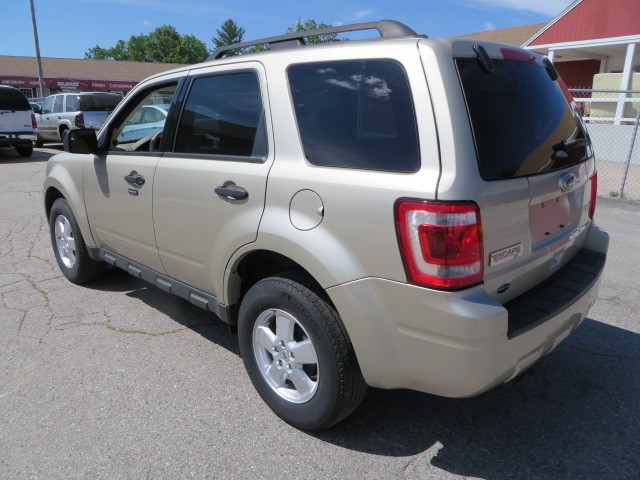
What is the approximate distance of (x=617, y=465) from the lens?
250 cm

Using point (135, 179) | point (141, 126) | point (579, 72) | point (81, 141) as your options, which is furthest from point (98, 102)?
point (579, 72)

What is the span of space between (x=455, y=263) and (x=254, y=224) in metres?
1.07

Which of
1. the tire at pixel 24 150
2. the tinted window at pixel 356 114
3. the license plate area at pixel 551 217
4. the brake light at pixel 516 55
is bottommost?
the tire at pixel 24 150

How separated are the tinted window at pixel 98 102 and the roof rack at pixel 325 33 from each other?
1516cm

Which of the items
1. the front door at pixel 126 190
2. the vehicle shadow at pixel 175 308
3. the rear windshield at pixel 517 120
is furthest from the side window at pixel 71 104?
the rear windshield at pixel 517 120

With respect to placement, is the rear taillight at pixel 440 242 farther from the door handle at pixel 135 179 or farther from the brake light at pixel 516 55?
the door handle at pixel 135 179

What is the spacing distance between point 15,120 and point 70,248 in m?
Result: 12.9

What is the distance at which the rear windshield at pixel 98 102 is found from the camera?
16.9m

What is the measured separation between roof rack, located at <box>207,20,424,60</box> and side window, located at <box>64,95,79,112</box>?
1540 centimetres

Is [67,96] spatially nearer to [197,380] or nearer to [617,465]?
[197,380]

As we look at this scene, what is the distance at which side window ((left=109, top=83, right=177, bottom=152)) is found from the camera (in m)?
3.75

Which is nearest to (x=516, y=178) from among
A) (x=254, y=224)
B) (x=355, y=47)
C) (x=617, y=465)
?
(x=355, y=47)

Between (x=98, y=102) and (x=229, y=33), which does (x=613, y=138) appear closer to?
(x=98, y=102)

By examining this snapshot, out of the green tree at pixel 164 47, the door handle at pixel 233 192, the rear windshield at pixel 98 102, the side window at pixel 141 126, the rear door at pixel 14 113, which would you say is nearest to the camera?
the door handle at pixel 233 192
